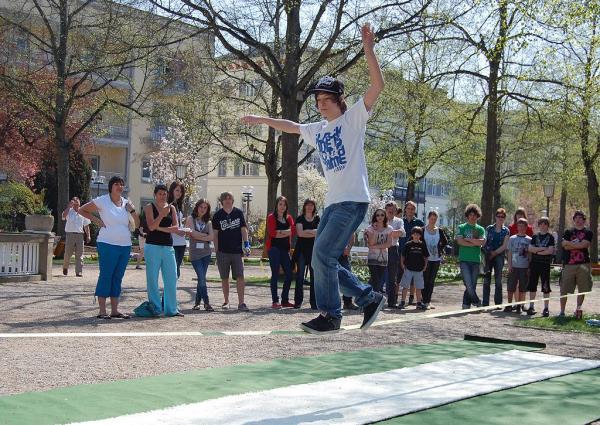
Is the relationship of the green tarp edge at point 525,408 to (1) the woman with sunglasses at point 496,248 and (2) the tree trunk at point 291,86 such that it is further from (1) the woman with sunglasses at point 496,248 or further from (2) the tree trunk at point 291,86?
(2) the tree trunk at point 291,86

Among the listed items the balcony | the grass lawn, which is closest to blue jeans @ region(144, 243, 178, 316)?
the grass lawn

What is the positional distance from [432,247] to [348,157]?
8.59m

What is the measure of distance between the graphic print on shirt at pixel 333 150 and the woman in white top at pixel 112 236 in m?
4.90

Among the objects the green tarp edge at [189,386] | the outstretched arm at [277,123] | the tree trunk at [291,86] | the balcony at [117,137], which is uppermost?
the balcony at [117,137]

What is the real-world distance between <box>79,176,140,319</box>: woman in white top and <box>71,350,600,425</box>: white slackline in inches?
194

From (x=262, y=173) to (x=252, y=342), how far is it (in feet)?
229

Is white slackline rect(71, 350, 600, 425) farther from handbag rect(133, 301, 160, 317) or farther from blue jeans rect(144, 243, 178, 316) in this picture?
handbag rect(133, 301, 160, 317)

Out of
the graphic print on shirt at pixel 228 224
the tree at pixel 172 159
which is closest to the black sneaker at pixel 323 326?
the graphic print on shirt at pixel 228 224

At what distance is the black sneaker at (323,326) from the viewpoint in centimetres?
654

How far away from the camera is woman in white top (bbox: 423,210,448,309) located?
47.6ft

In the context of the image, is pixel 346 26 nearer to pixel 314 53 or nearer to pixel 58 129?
pixel 314 53

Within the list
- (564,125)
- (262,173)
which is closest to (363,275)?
(564,125)

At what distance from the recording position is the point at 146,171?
65.4m

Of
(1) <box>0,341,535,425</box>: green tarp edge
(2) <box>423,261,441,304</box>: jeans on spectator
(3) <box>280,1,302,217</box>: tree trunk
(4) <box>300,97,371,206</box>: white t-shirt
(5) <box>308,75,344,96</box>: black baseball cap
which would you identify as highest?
(3) <box>280,1,302,217</box>: tree trunk
